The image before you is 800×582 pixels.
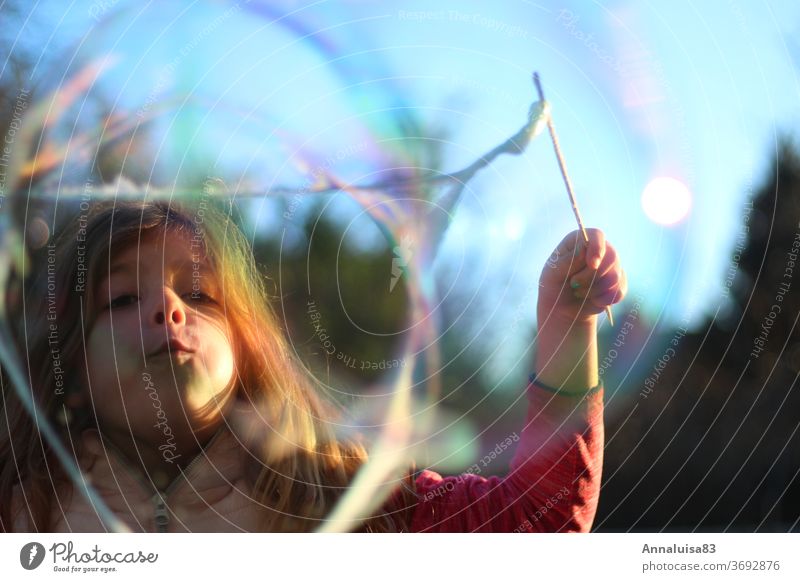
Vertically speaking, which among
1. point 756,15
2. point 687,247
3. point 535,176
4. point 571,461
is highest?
point 756,15

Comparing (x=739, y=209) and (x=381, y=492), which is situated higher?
(x=739, y=209)

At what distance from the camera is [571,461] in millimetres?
816

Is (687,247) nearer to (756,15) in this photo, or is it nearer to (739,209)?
(739,209)

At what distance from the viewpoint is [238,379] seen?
847mm

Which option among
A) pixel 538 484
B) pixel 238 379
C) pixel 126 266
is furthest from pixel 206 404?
pixel 538 484

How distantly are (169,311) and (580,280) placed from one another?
0.40 metres

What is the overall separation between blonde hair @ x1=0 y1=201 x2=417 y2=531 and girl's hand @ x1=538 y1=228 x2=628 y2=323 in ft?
0.75

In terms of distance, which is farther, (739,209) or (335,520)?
(739,209)

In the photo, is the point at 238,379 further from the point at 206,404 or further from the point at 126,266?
the point at 126,266

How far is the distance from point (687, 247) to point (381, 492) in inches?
16.5

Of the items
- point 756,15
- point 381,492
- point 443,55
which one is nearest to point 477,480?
point 381,492

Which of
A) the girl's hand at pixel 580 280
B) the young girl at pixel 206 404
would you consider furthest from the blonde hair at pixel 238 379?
the girl's hand at pixel 580 280

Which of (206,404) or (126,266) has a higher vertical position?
(126,266)

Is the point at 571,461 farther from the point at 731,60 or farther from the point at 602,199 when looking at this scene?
the point at 731,60
